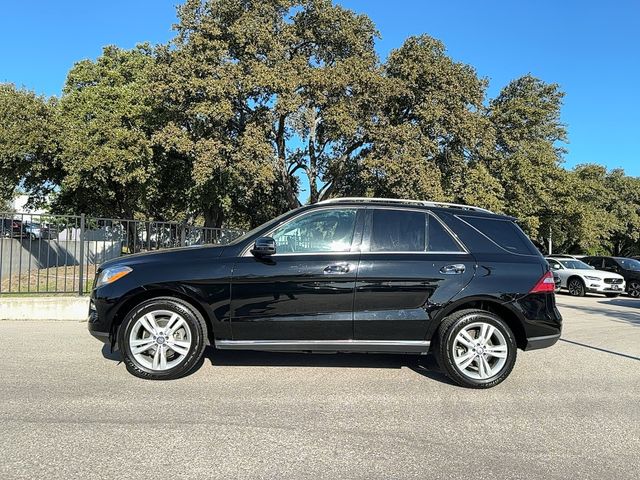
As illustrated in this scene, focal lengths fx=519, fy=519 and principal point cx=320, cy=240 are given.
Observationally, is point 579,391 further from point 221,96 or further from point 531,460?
point 221,96

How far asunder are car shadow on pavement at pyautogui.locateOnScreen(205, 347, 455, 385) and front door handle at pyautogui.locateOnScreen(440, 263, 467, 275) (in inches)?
47.9

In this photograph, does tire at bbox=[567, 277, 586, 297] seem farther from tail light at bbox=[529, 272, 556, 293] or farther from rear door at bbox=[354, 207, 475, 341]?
rear door at bbox=[354, 207, 475, 341]

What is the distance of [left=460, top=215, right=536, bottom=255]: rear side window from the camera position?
5.61 m

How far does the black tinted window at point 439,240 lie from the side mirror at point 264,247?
5.36 feet

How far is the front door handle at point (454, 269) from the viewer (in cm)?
529

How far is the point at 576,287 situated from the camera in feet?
67.5

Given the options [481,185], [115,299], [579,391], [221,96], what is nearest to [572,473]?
[579,391]

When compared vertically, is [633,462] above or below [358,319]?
below

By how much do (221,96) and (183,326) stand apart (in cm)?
1616

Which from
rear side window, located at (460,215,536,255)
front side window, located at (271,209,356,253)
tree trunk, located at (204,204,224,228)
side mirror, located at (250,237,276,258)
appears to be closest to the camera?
side mirror, located at (250,237,276,258)

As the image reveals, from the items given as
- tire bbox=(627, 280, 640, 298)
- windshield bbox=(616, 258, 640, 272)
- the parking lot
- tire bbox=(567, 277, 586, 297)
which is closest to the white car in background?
tire bbox=(567, 277, 586, 297)

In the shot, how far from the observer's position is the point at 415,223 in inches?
218

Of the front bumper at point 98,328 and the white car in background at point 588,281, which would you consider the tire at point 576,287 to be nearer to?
the white car in background at point 588,281

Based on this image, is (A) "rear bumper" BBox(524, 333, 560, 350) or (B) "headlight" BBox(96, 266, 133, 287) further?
(A) "rear bumper" BBox(524, 333, 560, 350)
